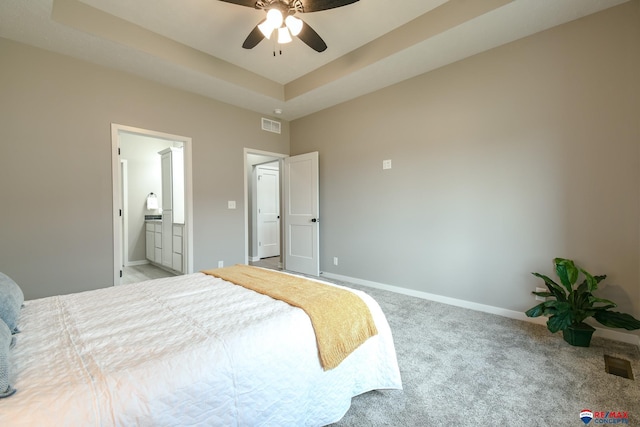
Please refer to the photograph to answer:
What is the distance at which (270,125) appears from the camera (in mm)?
4613

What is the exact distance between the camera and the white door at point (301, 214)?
14.4ft

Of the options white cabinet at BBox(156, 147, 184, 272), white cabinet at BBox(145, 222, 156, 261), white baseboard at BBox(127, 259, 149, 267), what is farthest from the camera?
white baseboard at BBox(127, 259, 149, 267)

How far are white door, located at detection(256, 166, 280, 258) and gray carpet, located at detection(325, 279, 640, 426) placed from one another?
13.2 ft

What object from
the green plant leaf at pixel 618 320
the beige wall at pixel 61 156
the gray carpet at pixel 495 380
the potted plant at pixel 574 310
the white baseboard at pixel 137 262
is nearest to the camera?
the gray carpet at pixel 495 380

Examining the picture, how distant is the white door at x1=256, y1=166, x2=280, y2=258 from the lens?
5957mm

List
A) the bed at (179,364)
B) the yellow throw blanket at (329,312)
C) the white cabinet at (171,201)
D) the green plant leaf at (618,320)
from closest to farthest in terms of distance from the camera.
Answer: the bed at (179,364), the yellow throw blanket at (329,312), the green plant leaf at (618,320), the white cabinet at (171,201)

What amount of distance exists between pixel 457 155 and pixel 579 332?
1.90 meters

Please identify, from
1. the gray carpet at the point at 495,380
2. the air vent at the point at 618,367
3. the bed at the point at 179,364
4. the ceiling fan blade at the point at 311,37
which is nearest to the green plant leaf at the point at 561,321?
the gray carpet at the point at 495,380

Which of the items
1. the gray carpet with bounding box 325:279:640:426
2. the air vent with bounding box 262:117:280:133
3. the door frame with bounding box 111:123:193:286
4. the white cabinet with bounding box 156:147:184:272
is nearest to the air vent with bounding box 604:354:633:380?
the gray carpet with bounding box 325:279:640:426

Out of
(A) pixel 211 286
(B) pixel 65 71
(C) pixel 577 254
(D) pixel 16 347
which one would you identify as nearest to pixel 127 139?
(B) pixel 65 71

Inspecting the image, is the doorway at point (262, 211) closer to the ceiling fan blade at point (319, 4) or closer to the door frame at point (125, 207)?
the door frame at point (125, 207)

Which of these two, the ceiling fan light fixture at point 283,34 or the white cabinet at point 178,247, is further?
the white cabinet at point 178,247

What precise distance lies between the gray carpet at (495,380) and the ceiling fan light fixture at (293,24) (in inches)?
104

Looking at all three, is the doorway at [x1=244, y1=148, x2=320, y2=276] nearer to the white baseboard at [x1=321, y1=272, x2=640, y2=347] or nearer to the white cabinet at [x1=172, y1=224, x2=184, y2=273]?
the white baseboard at [x1=321, y1=272, x2=640, y2=347]
